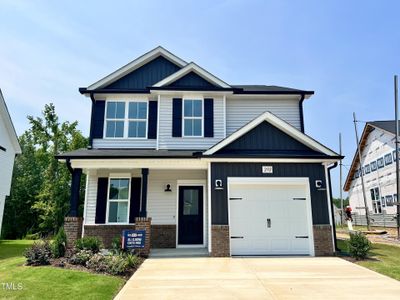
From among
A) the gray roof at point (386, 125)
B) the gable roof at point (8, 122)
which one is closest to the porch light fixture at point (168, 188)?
the gable roof at point (8, 122)

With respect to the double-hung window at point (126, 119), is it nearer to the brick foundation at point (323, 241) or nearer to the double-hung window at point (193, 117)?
the double-hung window at point (193, 117)

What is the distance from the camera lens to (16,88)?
17.8 m

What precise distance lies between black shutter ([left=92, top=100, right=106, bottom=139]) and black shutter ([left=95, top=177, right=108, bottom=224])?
206cm

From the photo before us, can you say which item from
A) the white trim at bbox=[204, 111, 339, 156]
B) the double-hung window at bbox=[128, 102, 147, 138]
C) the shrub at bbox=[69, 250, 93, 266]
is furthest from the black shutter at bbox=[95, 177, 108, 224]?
the white trim at bbox=[204, 111, 339, 156]

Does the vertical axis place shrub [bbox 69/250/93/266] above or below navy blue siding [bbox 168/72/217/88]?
below

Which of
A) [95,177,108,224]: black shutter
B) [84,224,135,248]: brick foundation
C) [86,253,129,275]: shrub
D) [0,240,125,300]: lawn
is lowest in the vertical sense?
[0,240,125,300]: lawn

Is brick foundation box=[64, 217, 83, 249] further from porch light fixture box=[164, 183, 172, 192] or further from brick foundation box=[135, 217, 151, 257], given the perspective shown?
porch light fixture box=[164, 183, 172, 192]

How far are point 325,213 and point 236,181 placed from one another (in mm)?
3367

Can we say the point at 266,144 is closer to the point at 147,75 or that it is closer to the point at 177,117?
the point at 177,117

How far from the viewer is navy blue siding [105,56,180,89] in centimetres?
1384

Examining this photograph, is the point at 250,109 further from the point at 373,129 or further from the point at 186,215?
the point at 373,129

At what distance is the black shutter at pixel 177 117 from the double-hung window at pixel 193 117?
20cm

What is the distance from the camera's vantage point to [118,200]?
40.5 feet

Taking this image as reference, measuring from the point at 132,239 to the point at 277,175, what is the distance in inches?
218
